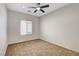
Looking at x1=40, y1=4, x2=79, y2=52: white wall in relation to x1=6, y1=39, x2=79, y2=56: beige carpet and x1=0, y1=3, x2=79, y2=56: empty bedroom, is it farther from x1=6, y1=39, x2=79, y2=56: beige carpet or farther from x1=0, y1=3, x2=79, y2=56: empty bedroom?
x1=6, y1=39, x2=79, y2=56: beige carpet

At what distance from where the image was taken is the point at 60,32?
3246 mm

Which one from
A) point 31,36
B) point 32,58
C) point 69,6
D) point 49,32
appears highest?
point 69,6

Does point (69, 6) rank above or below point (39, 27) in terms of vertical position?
above

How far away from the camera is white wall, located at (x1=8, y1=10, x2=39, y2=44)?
286 centimetres

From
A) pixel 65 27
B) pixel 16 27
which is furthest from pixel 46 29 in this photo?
pixel 16 27

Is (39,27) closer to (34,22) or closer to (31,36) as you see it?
(34,22)

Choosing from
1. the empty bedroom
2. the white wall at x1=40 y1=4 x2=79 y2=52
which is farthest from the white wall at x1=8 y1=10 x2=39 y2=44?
the white wall at x1=40 y1=4 x2=79 y2=52

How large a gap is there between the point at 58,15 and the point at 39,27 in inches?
86.4

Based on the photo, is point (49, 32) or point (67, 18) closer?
point (67, 18)

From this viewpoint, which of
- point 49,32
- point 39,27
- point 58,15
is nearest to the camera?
point 58,15

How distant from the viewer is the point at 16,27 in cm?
321

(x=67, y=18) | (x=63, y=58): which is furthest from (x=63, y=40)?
(x=63, y=58)

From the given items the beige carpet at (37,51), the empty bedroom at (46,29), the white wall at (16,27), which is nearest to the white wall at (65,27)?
the empty bedroom at (46,29)

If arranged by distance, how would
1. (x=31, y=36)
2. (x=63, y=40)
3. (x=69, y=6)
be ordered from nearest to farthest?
(x=69, y=6) → (x=63, y=40) → (x=31, y=36)
